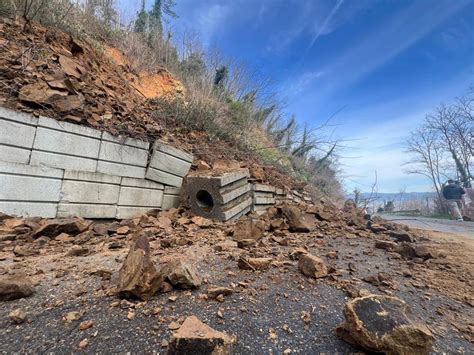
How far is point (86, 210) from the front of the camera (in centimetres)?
299

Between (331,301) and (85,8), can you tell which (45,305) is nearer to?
(331,301)

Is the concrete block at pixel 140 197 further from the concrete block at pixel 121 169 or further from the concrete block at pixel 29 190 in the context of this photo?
the concrete block at pixel 29 190

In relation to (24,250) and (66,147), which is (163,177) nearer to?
(66,147)

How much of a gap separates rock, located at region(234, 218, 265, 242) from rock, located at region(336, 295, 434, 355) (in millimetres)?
1648

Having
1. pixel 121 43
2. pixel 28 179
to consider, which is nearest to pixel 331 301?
pixel 28 179

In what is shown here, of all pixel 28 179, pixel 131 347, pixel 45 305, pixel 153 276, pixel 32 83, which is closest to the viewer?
pixel 131 347

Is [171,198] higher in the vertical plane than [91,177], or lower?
lower

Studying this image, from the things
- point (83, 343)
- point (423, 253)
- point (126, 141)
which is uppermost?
point (126, 141)

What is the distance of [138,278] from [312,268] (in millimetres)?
1308

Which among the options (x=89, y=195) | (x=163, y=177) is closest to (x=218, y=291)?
(x=89, y=195)

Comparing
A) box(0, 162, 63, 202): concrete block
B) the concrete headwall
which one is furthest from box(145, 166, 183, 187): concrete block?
box(0, 162, 63, 202): concrete block

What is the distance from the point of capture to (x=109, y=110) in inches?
144

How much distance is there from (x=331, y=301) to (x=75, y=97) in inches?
150

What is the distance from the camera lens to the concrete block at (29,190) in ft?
8.11
